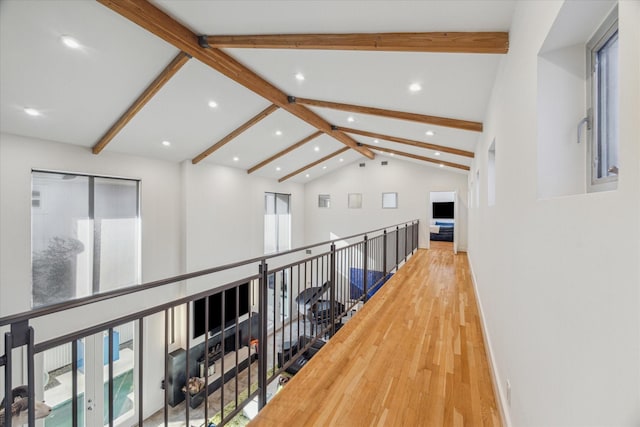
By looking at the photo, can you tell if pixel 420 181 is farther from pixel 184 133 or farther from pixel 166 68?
pixel 166 68

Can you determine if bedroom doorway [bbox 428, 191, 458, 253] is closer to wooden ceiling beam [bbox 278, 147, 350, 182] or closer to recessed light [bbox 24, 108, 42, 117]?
wooden ceiling beam [bbox 278, 147, 350, 182]

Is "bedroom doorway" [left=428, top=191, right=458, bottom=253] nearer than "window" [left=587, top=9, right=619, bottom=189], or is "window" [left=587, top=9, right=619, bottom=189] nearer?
"window" [left=587, top=9, right=619, bottom=189]

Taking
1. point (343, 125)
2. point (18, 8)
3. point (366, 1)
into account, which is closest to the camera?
point (366, 1)

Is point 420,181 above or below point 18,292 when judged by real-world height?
above

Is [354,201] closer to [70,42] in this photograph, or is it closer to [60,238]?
[60,238]

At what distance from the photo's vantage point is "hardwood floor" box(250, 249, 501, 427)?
69.6 inches

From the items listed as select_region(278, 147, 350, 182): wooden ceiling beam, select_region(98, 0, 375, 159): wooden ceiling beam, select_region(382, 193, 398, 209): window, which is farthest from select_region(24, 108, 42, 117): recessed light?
select_region(382, 193, 398, 209): window

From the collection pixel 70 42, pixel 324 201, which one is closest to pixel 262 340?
pixel 70 42

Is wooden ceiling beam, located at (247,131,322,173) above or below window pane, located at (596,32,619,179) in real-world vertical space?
above

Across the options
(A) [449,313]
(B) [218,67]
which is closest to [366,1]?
(B) [218,67]

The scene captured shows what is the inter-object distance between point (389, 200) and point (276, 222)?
4.16 meters

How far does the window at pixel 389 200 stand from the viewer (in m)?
9.98

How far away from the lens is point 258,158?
7.83 metres

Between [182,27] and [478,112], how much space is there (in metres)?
3.49
